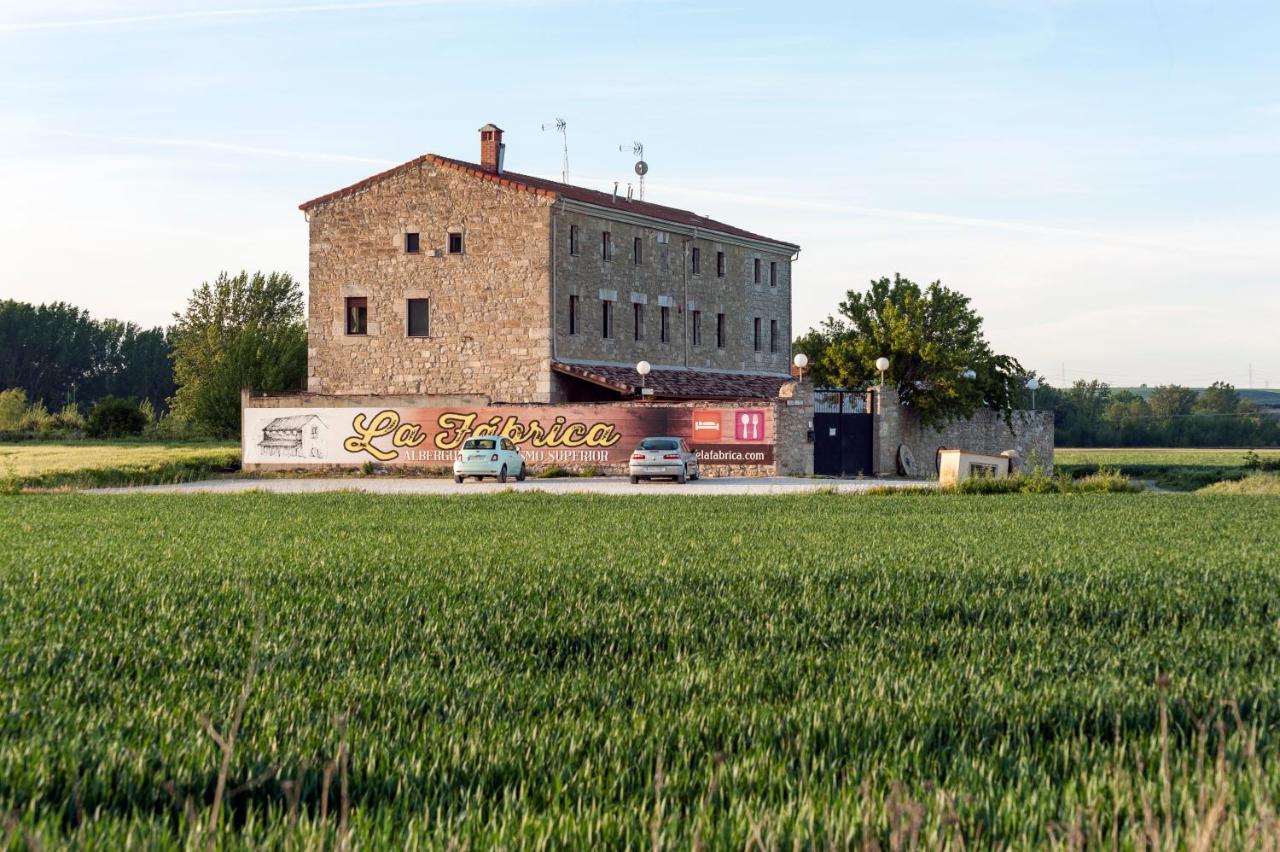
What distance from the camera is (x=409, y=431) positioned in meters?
45.6

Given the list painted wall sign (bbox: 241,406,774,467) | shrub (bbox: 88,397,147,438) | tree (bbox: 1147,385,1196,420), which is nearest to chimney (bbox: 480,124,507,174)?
painted wall sign (bbox: 241,406,774,467)

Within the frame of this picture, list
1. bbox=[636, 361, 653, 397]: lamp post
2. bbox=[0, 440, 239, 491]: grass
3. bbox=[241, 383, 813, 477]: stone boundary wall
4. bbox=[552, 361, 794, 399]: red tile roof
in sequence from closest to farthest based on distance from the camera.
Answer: bbox=[0, 440, 239, 491]: grass, bbox=[241, 383, 813, 477]: stone boundary wall, bbox=[636, 361, 653, 397]: lamp post, bbox=[552, 361, 794, 399]: red tile roof

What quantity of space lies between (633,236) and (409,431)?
12.4m

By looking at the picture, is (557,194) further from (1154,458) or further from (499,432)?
(1154,458)

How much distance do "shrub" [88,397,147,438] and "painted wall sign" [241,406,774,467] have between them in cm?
3060

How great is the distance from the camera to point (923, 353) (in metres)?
49.3

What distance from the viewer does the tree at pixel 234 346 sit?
7631 cm

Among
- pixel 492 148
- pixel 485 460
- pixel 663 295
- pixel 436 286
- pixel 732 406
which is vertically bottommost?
pixel 485 460

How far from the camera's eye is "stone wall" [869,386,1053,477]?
150 feet

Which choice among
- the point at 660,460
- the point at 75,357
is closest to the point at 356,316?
the point at 660,460

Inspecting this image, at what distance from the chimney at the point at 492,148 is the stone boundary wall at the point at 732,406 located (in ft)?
35.8

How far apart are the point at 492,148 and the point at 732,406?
52.9 feet

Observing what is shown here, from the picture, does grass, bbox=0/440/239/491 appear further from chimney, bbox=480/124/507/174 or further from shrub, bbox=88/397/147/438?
shrub, bbox=88/397/147/438

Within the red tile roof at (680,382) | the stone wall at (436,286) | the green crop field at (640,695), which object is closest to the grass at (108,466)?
the stone wall at (436,286)
